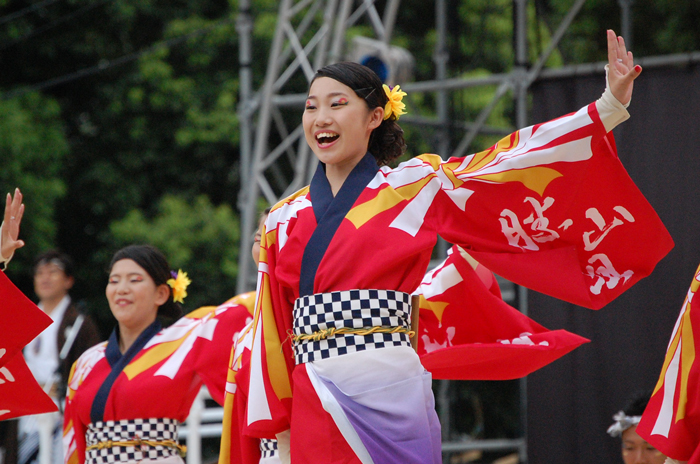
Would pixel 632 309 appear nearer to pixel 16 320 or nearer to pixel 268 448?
pixel 268 448

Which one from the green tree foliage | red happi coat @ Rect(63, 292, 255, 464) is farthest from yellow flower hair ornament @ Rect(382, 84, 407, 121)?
the green tree foliage

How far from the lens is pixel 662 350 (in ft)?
12.0

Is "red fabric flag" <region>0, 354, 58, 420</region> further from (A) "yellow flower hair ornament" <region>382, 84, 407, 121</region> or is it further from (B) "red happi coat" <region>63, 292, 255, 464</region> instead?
(A) "yellow flower hair ornament" <region>382, 84, 407, 121</region>

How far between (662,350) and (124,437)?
86.6 inches

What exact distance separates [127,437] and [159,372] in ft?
0.78

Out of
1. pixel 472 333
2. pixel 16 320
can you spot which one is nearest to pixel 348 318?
pixel 472 333

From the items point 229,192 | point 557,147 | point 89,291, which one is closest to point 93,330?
point 557,147

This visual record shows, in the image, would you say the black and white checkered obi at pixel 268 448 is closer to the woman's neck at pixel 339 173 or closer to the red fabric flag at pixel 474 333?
the red fabric flag at pixel 474 333

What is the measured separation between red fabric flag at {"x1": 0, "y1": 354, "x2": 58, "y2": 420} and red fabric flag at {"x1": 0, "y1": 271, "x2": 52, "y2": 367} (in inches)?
5.6

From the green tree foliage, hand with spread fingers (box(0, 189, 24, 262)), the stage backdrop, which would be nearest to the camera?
hand with spread fingers (box(0, 189, 24, 262))

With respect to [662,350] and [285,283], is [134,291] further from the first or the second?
[662,350]

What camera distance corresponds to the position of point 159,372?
3008 mm

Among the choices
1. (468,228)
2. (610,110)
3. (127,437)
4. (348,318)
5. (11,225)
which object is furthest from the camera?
(127,437)

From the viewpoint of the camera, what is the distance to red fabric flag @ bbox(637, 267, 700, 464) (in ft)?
7.10
